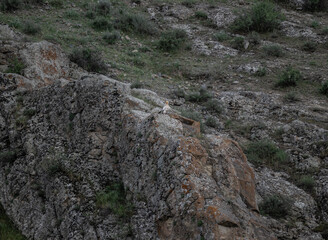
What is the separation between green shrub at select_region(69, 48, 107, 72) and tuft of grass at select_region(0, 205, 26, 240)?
7294 millimetres

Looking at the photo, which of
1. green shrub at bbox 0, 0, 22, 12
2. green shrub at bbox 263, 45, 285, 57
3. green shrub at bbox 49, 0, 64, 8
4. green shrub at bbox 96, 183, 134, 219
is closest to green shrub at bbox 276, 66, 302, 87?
green shrub at bbox 263, 45, 285, 57

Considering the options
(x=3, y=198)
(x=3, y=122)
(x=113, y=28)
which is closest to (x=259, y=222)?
(x=3, y=198)

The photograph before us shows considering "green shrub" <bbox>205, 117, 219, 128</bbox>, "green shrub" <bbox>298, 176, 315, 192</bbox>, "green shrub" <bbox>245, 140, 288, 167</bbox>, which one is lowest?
"green shrub" <bbox>205, 117, 219, 128</bbox>

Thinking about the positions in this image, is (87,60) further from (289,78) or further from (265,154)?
(289,78)

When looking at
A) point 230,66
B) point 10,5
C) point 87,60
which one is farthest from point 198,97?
point 10,5

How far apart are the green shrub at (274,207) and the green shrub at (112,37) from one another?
13.1m

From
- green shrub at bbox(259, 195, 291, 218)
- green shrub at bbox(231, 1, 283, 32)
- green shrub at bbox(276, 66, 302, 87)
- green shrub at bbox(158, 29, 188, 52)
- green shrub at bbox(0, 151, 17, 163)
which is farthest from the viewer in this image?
green shrub at bbox(231, 1, 283, 32)

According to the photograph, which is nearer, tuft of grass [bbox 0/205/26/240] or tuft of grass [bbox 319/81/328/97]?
tuft of grass [bbox 0/205/26/240]

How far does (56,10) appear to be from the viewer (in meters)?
19.2

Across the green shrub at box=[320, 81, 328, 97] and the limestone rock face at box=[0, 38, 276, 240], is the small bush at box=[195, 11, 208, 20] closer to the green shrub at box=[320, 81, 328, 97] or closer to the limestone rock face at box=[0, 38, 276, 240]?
the green shrub at box=[320, 81, 328, 97]

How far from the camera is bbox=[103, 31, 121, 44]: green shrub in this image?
56.1 ft

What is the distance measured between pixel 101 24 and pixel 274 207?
51.6ft

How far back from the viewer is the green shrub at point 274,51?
55.8 feet

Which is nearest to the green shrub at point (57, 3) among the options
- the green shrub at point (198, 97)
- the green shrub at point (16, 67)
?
the green shrub at point (16, 67)
